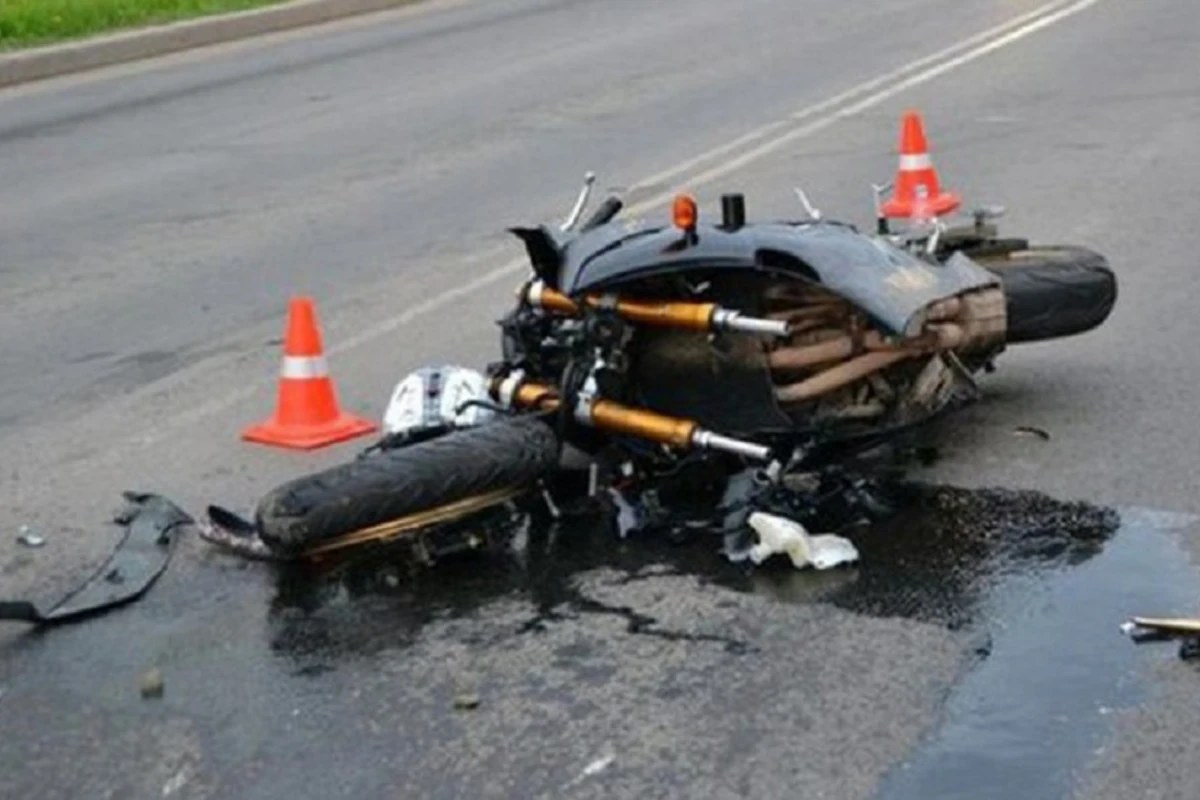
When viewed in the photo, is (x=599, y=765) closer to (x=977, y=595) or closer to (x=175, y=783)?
(x=175, y=783)

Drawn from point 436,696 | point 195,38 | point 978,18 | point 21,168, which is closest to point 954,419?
point 436,696

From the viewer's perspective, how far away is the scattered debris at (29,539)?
6.94m

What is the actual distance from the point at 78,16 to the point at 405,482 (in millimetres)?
16896

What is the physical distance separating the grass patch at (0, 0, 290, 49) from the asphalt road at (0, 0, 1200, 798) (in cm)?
334

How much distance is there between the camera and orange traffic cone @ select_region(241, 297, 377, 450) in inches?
314

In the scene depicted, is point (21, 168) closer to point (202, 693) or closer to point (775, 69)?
point (775, 69)

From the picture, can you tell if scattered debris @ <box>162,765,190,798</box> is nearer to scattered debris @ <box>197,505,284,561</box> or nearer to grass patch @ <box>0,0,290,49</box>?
scattered debris @ <box>197,505,284,561</box>

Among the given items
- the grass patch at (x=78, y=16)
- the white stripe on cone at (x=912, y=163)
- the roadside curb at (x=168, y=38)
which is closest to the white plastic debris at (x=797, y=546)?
the white stripe on cone at (x=912, y=163)

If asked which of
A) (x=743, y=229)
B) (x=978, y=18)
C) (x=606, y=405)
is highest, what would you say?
(x=743, y=229)

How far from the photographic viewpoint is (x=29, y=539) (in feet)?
22.9

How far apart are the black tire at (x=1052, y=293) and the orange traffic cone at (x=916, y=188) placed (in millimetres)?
3240

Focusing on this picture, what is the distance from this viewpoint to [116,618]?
622 centimetres

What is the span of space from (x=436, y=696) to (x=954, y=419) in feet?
9.19

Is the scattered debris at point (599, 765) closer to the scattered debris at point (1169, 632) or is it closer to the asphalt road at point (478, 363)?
the asphalt road at point (478, 363)
